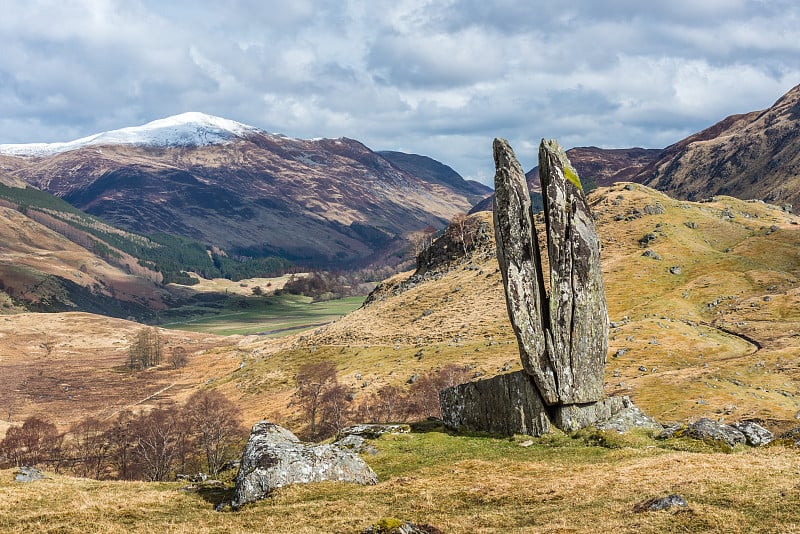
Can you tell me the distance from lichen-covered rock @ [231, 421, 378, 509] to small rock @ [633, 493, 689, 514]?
15931mm

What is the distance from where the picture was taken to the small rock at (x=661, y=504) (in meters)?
23.0

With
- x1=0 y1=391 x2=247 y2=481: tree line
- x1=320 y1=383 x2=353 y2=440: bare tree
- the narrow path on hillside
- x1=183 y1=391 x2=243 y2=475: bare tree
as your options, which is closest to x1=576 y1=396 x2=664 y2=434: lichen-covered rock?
the narrow path on hillside

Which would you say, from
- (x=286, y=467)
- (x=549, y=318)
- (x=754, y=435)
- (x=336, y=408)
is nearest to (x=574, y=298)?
(x=549, y=318)

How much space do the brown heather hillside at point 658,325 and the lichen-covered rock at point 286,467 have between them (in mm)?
48625

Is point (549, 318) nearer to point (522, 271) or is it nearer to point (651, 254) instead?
point (522, 271)

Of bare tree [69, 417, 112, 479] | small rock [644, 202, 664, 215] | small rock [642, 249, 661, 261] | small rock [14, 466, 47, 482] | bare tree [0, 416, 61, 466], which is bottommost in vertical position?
bare tree [69, 417, 112, 479]

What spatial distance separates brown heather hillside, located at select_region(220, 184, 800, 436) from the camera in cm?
8188

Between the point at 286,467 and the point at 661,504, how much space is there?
65.7 feet

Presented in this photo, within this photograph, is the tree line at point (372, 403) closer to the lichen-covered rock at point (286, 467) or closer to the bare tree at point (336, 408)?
the bare tree at point (336, 408)

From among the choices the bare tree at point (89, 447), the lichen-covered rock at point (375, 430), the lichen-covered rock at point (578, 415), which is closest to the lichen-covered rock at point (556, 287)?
the lichen-covered rock at point (578, 415)

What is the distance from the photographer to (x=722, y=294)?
12800cm

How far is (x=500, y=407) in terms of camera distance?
44.8 metres

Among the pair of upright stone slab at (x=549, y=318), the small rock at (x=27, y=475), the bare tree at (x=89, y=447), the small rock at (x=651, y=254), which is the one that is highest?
the small rock at (x=651, y=254)

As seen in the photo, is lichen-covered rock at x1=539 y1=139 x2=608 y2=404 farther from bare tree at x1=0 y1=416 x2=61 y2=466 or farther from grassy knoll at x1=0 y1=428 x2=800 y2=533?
bare tree at x1=0 y1=416 x2=61 y2=466
